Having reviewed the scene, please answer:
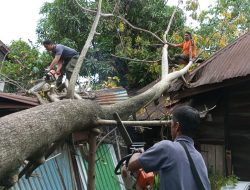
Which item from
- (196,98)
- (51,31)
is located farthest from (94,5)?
(196,98)

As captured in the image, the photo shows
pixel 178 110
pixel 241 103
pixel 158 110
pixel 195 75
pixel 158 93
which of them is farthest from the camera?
pixel 158 110

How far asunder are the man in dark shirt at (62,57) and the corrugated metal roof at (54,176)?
1610mm

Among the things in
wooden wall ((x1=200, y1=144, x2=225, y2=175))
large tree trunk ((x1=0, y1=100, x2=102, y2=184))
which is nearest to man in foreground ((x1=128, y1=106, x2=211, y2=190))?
large tree trunk ((x1=0, y1=100, x2=102, y2=184))

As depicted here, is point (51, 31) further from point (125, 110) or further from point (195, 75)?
point (125, 110)

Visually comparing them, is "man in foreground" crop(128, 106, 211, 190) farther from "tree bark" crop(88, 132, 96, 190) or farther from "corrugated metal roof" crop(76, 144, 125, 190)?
"corrugated metal roof" crop(76, 144, 125, 190)

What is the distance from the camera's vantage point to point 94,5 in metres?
13.8

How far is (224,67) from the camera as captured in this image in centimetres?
744

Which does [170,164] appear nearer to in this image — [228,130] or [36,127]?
[36,127]

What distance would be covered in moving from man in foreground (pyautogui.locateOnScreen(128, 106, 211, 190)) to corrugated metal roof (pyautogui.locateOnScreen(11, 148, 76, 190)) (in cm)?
307

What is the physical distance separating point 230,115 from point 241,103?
35 centimetres

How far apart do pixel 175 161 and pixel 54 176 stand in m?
3.70

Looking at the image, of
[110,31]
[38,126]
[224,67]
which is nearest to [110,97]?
[224,67]

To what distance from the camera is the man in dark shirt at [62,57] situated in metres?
7.20

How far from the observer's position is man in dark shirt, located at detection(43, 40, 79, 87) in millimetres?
7203
